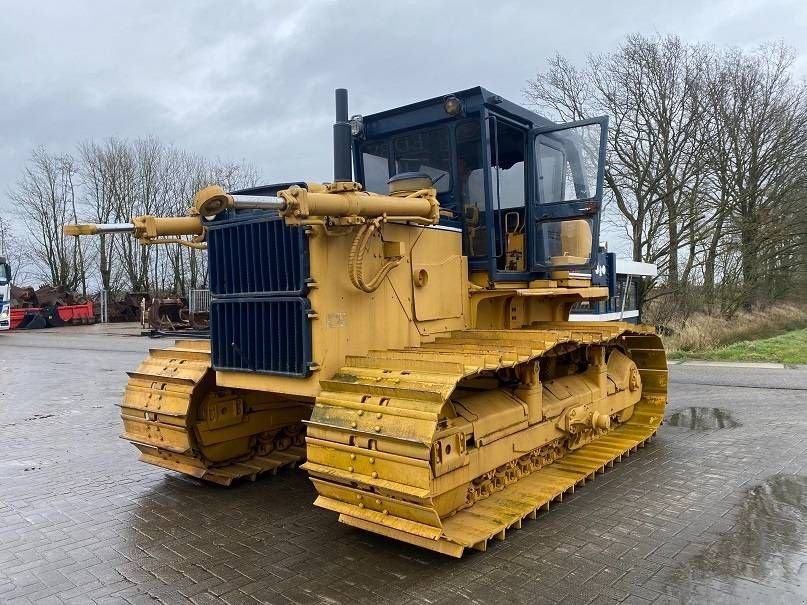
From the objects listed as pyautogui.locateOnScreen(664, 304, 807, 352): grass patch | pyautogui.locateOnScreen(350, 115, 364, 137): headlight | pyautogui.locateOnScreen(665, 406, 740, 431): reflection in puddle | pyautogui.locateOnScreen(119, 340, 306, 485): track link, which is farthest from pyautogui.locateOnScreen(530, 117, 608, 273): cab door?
pyautogui.locateOnScreen(664, 304, 807, 352): grass patch

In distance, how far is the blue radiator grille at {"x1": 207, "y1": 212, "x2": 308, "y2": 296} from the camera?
15.2 feet

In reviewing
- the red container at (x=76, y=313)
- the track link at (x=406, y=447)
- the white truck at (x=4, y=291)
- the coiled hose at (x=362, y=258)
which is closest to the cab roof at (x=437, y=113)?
the coiled hose at (x=362, y=258)

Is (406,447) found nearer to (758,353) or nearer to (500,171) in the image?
(500,171)

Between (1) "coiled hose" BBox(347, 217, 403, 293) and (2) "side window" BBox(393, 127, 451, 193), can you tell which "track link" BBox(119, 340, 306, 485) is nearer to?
(1) "coiled hose" BBox(347, 217, 403, 293)

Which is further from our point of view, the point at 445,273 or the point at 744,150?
the point at 744,150

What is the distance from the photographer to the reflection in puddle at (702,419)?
8.03 m

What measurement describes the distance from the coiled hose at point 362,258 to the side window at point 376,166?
1712 mm

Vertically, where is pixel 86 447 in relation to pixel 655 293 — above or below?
below

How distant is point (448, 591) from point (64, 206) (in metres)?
46.8

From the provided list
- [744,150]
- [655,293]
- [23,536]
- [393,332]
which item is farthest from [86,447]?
[744,150]

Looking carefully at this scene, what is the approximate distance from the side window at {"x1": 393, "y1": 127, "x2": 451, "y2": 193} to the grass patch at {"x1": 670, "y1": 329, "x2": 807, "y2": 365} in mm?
11277

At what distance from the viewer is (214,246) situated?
5289 millimetres

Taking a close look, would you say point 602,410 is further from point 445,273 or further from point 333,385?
point 333,385

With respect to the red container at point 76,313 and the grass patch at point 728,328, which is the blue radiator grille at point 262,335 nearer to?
the grass patch at point 728,328
